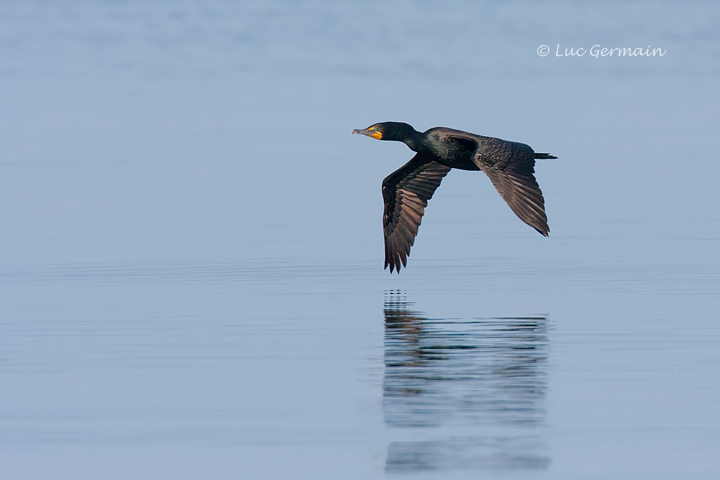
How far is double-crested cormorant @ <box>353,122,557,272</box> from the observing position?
43.1 ft

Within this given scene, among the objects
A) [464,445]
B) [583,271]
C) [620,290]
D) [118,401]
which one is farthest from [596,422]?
[583,271]

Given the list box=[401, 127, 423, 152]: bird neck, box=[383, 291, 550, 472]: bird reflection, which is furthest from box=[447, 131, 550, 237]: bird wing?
box=[383, 291, 550, 472]: bird reflection

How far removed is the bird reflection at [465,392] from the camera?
7.76 meters

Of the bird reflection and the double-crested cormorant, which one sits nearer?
the bird reflection

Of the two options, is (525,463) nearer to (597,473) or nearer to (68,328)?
(597,473)

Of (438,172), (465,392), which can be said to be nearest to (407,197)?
(438,172)

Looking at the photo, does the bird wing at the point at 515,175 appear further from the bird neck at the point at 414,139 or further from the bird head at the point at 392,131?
the bird head at the point at 392,131

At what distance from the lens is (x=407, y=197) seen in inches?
619

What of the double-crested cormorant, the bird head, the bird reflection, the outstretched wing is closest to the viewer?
the bird reflection

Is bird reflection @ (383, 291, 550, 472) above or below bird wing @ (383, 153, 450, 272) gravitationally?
below

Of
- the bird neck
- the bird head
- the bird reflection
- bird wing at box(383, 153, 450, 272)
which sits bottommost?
the bird reflection

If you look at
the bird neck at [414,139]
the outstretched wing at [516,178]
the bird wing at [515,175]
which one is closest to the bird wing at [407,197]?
the bird neck at [414,139]

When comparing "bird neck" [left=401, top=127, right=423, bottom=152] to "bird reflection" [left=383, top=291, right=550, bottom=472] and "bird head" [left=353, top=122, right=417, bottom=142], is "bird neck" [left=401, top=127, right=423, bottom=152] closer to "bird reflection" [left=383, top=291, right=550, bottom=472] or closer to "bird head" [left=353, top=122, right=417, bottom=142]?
"bird head" [left=353, top=122, right=417, bottom=142]

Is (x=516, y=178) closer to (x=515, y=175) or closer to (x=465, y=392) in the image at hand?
(x=515, y=175)
